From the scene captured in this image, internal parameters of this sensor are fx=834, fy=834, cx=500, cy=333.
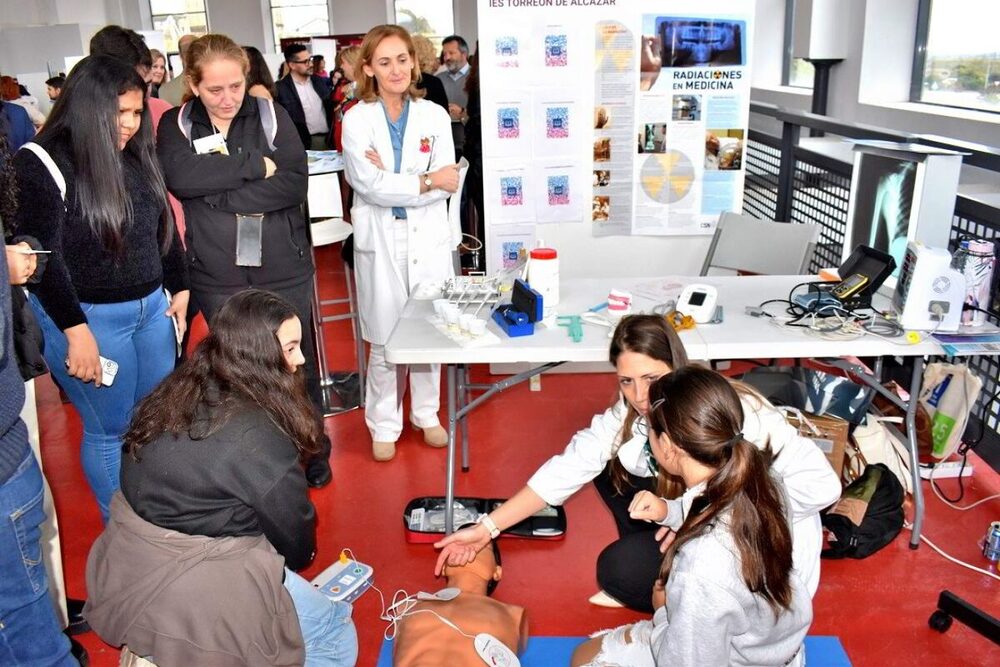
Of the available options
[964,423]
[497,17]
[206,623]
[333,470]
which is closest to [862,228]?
[964,423]

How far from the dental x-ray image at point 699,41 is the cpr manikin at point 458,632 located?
8.28 ft

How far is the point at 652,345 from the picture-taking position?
1.99 metres

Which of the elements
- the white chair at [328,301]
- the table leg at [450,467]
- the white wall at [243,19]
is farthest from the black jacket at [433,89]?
the white wall at [243,19]

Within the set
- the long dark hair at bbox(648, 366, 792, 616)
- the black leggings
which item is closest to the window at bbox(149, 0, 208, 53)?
the black leggings

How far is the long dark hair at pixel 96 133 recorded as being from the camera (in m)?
→ 2.02

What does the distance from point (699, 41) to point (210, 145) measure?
2.14 metres

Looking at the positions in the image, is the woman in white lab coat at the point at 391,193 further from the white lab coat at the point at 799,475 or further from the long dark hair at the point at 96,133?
the white lab coat at the point at 799,475

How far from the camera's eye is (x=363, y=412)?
374 cm

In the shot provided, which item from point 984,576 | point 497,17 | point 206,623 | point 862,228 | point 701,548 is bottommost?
point 984,576

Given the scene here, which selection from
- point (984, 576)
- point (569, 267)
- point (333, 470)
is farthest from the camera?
point (569, 267)

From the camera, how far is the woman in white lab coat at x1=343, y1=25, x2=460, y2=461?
294cm

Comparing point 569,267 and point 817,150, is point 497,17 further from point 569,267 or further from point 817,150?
point 817,150

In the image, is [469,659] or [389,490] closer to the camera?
[469,659]

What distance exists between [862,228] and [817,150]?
3.94 ft
